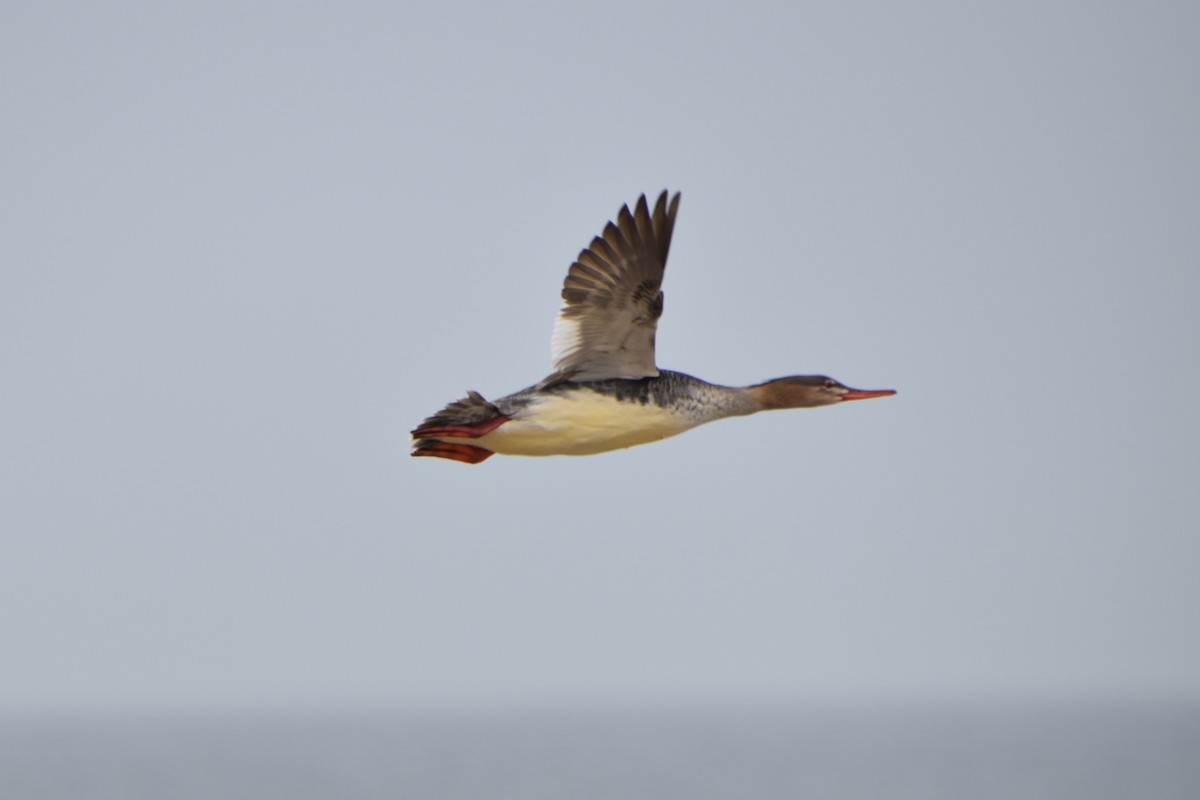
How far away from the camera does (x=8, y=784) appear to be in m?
78.7

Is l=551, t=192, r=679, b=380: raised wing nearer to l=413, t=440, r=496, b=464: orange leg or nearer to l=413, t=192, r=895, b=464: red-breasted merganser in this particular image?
l=413, t=192, r=895, b=464: red-breasted merganser

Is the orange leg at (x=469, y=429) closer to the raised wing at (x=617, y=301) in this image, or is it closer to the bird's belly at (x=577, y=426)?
the bird's belly at (x=577, y=426)

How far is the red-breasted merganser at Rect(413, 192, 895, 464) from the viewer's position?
10.1 meters

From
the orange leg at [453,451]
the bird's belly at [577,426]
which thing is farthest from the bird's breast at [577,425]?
the orange leg at [453,451]

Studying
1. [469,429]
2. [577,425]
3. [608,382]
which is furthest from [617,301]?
[469,429]

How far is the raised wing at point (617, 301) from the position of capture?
33.9ft

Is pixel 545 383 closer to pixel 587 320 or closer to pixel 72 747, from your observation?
pixel 587 320

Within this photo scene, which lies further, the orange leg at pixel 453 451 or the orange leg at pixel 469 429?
the orange leg at pixel 453 451

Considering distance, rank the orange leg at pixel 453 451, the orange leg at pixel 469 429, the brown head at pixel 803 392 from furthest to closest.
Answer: the brown head at pixel 803 392 < the orange leg at pixel 453 451 < the orange leg at pixel 469 429

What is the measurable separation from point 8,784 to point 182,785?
7.56 meters

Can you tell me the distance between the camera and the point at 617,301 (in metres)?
10.3

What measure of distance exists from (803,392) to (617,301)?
149 cm

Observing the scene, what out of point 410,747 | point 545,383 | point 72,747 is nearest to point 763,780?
point 410,747

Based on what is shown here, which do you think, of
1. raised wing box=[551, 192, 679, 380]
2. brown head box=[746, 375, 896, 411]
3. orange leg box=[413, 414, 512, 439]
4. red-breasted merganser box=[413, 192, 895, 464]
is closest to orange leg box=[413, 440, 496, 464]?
red-breasted merganser box=[413, 192, 895, 464]
